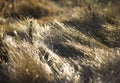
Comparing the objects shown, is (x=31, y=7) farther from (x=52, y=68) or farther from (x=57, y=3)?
(x=52, y=68)

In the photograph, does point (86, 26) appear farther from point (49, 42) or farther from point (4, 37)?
point (4, 37)

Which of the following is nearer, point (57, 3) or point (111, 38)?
point (111, 38)

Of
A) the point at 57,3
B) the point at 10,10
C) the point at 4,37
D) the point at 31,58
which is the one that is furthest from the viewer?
the point at 57,3

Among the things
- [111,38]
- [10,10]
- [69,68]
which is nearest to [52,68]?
[69,68]

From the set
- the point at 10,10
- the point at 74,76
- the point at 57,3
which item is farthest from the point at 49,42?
the point at 57,3

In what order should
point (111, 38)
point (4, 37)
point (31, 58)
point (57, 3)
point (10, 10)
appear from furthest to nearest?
point (57, 3) < point (10, 10) < point (111, 38) < point (4, 37) < point (31, 58)

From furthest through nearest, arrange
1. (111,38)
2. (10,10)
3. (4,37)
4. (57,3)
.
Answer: (57,3) < (10,10) < (111,38) < (4,37)
